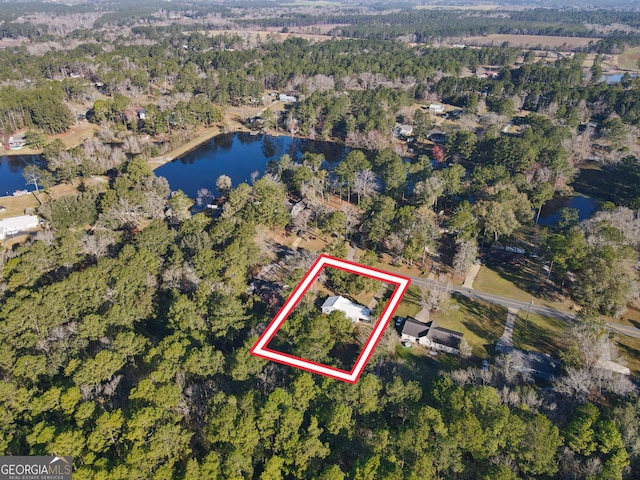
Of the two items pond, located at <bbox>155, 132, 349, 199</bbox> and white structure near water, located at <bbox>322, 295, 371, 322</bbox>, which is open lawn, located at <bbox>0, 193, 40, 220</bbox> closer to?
pond, located at <bbox>155, 132, 349, 199</bbox>


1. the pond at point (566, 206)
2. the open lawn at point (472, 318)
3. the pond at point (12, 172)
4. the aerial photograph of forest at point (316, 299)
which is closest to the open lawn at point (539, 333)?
the aerial photograph of forest at point (316, 299)

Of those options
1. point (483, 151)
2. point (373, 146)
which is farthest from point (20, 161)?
point (483, 151)

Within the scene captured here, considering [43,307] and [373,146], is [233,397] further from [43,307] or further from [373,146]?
[373,146]

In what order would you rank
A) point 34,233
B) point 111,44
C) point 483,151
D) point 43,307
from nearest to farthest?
point 43,307 < point 34,233 < point 483,151 < point 111,44

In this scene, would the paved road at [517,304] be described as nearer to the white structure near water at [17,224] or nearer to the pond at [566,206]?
the pond at [566,206]

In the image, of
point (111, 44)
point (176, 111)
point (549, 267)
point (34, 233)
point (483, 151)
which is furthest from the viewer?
point (111, 44)

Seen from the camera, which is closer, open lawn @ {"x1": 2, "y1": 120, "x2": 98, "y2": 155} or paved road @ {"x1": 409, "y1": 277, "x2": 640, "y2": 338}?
paved road @ {"x1": 409, "y1": 277, "x2": 640, "y2": 338}

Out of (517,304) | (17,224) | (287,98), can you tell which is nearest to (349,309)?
(517,304)

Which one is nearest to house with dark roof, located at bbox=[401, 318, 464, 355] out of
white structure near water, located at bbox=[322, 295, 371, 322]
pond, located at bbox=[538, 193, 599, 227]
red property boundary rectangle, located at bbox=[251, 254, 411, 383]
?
white structure near water, located at bbox=[322, 295, 371, 322]
